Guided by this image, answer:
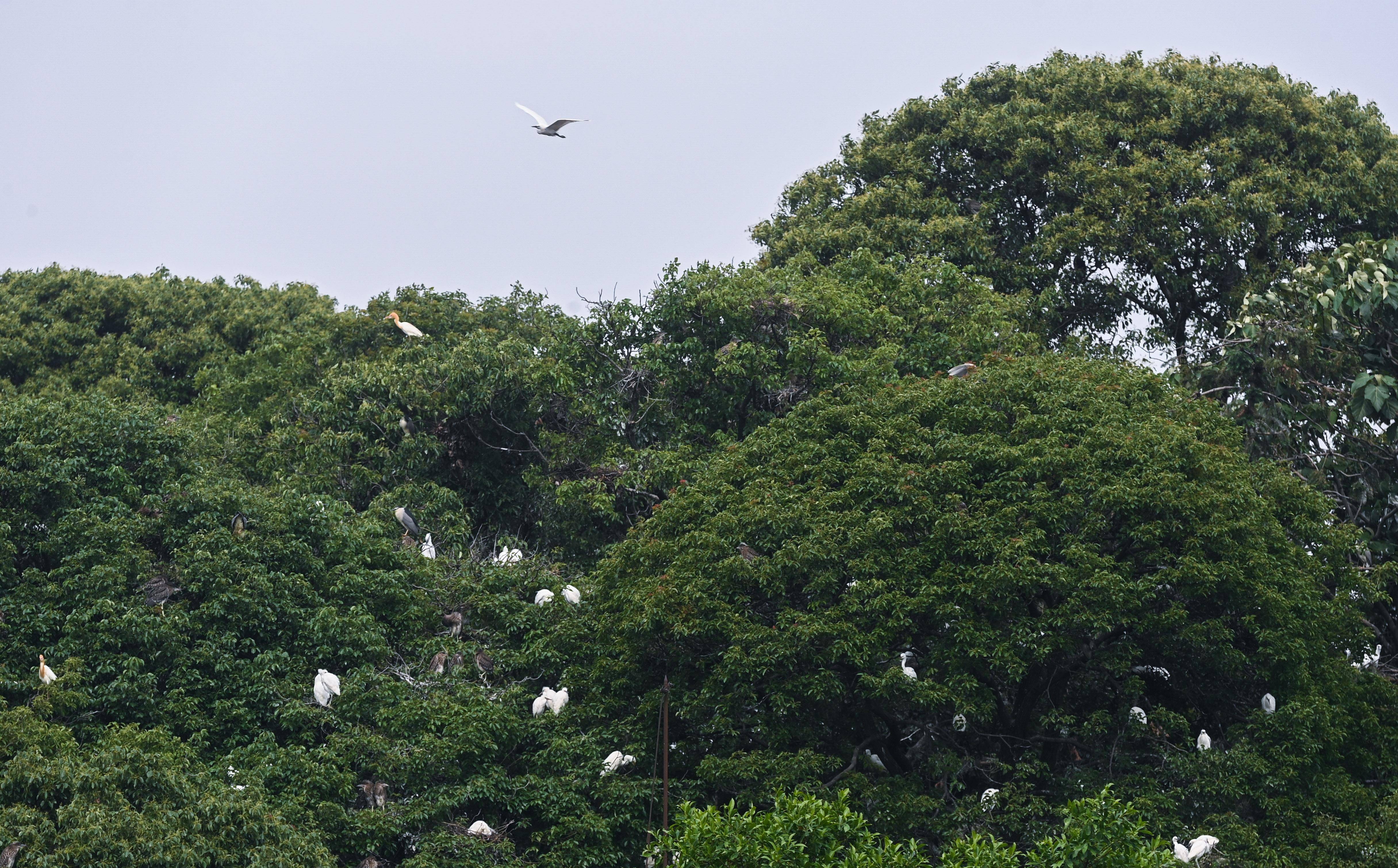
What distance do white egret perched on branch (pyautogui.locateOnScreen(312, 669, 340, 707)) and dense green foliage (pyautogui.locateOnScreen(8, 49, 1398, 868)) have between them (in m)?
0.10

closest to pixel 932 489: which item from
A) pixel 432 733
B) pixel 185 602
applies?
pixel 432 733

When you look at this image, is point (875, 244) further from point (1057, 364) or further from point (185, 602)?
point (185, 602)

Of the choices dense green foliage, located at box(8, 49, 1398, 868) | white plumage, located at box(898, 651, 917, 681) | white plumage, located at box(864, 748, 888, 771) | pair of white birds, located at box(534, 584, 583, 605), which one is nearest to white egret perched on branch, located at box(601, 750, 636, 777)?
dense green foliage, located at box(8, 49, 1398, 868)

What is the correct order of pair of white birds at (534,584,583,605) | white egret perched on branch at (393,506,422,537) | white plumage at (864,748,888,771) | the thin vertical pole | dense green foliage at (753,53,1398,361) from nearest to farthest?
the thin vertical pole
white plumage at (864,748,888,771)
pair of white birds at (534,584,583,605)
white egret perched on branch at (393,506,422,537)
dense green foliage at (753,53,1398,361)

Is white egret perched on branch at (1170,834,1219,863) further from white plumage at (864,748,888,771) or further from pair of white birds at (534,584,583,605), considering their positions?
pair of white birds at (534,584,583,605)

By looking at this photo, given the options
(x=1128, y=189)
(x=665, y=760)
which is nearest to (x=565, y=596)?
(x=665, y=760)

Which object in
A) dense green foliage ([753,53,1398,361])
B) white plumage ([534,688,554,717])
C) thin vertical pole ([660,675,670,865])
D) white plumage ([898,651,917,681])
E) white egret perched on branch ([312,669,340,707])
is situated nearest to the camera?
thin vertical pole ([660,675,670,865])

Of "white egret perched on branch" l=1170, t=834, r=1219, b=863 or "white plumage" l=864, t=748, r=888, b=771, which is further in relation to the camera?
"white plumage" l=864, t=748, r=888, b=771

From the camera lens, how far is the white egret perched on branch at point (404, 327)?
70.1ft

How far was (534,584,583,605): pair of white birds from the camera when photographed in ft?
49.8

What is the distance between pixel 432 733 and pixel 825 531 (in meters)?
3.82

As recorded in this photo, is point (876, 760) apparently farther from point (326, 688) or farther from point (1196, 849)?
point (326, 688)

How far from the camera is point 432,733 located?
1275 centimetres

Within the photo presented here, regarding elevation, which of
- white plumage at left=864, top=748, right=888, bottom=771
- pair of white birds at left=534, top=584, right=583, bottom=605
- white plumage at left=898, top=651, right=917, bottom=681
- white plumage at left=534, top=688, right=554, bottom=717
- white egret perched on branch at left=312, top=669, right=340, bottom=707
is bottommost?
white egret perched on branch at left=312, top=669, right=340, bottom=707
